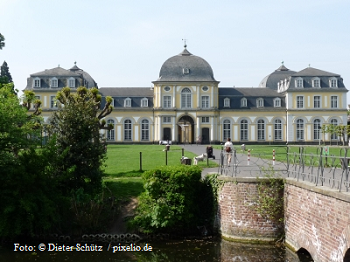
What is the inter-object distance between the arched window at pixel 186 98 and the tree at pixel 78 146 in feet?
143

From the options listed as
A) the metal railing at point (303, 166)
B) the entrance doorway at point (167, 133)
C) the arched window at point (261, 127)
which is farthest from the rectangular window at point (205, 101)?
the metal railing at point (303, 166)

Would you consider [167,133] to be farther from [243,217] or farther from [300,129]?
[243,217]

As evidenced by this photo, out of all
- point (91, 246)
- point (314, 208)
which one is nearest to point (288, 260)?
point (314, 208)

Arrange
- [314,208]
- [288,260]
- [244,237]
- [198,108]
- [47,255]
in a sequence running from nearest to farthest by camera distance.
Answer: [314,208] < [288,260] < [47,255] < [244,237] < [198,108]

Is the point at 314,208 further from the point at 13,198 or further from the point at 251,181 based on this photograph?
the point at 13,198

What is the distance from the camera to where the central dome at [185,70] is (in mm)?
62688

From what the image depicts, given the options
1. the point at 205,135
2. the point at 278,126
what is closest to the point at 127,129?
the point at 205,135

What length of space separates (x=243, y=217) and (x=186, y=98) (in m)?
48.3

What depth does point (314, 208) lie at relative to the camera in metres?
12.1

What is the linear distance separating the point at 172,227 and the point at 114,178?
18.2 feet

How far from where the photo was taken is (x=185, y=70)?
206ft

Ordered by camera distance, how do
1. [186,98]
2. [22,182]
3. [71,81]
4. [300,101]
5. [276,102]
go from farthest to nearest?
[276,102] → [186,98] → [300,101] → [71,81] → [22,182]

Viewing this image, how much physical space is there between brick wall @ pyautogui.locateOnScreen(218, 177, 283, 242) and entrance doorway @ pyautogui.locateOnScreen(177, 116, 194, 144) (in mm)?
47447

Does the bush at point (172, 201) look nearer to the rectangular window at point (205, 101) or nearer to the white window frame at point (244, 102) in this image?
the rectangular window at point (205, 101)
